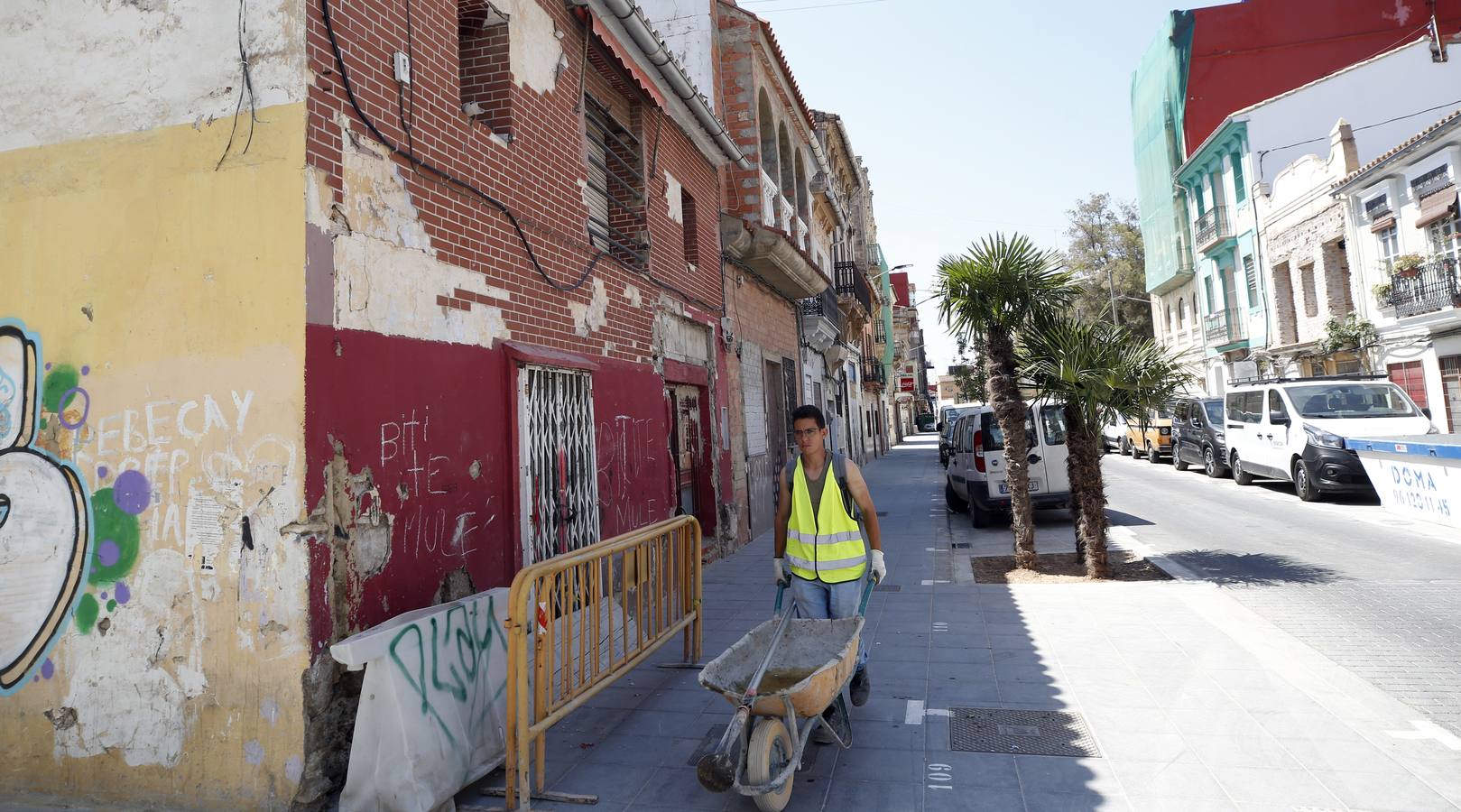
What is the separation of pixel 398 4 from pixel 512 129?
1180mm

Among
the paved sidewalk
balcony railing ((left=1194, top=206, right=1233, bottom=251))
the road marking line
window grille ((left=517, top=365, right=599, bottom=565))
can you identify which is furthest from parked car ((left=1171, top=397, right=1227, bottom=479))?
window grille ((left=517, top=365, right=599, bottom=565))

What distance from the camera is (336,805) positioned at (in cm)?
343

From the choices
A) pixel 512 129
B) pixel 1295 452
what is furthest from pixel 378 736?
pixel 1295 452

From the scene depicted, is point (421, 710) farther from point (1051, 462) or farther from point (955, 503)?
point (955, 503)

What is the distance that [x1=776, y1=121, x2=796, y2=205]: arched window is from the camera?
1444 cm

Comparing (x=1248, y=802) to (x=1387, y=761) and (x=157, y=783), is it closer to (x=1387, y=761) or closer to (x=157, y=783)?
(x=1387, y=761)

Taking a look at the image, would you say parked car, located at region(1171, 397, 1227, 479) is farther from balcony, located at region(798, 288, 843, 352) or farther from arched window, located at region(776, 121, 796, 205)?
arched window, located at region(776, 121, 796, 205)

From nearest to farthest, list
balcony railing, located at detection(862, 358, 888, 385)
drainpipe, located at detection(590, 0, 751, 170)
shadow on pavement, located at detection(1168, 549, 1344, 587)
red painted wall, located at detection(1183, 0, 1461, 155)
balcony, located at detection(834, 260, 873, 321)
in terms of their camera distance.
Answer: drainpipe, located at detection(590, 0, 751, 170) → shadow on pavement, located at detection(1168, 549, 1344, 587) → balcony, located at detection(834, 260, 873, 321) → red painted wall, located at detection(1183, 0, 1461, 155) → balcony railing, located at detection(862, 358, 888, 385)

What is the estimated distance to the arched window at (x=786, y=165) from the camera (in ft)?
47.4

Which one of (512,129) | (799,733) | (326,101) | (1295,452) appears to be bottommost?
→ (799,733)

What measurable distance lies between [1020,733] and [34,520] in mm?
5144

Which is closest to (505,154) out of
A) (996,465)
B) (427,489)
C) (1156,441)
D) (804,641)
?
(427,489)

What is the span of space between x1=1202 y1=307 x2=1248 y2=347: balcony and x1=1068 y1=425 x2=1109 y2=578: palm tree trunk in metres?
24.1

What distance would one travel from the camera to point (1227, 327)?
91.3ft
